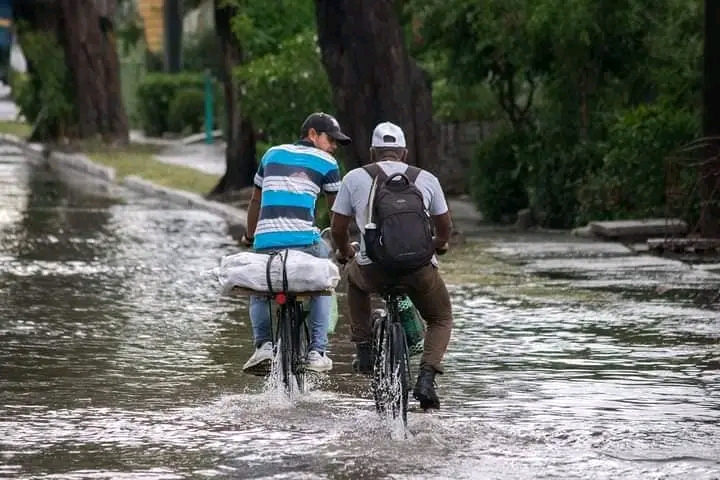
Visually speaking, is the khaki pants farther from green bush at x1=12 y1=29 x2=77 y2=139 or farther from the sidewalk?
green bush at x1=12 y1=29 x2=77 y2=139

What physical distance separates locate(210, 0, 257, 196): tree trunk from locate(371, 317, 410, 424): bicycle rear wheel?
1916cm

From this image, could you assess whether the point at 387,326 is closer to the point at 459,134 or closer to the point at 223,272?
the point at 223,272

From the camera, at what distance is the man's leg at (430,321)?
32.8 feet

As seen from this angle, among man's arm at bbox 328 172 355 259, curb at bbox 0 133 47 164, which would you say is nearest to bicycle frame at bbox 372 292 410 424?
man's arm at bbox 328 172 355 259

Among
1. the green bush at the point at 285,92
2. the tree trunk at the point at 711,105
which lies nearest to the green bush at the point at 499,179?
the green bush at the point at 285,92

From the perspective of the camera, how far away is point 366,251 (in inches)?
390

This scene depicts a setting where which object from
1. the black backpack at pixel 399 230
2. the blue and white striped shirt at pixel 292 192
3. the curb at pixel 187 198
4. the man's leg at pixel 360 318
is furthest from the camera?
the curb at pixel 187 198

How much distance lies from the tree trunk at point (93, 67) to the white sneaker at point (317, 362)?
1378 inches

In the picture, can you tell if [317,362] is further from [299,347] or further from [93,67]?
[93,67]

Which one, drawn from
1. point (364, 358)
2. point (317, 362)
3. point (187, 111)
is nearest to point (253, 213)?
point (317, 362)

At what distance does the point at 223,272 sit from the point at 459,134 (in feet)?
60.2

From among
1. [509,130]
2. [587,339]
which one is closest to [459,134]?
[509,130]

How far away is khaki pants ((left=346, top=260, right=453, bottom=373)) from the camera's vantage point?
1002cm

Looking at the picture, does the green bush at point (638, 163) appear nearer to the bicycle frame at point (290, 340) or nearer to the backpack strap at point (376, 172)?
the bicycle frame at point (290, 340)
